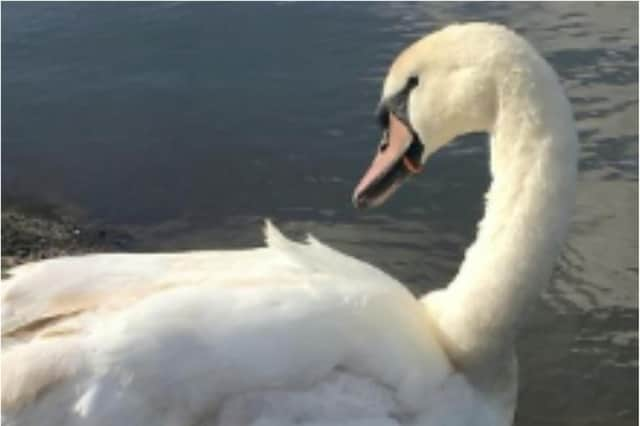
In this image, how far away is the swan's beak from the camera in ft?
12.6

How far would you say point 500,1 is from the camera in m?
13.0

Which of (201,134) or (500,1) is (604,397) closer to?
(201,134)

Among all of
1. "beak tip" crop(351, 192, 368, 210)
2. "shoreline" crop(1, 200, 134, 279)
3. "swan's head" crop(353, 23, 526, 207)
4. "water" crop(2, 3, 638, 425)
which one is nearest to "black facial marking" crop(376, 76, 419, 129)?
"swan's head" crop(353, 23, 526, 207)

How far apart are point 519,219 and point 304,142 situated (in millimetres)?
6375

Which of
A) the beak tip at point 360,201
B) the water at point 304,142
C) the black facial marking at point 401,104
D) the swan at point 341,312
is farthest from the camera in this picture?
the water at point 304,142

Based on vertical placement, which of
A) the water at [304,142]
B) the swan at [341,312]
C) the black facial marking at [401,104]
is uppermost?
the black facial marking at [401,104]

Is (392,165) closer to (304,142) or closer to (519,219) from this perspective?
(519,219)

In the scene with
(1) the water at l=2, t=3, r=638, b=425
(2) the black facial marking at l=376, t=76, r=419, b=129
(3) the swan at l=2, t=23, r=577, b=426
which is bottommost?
(1) the water at l=2, t=3, r=638, b=425

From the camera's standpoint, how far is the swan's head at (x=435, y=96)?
3584 mm

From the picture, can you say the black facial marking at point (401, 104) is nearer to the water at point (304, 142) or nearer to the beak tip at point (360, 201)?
the beak tip at point (360, 201)

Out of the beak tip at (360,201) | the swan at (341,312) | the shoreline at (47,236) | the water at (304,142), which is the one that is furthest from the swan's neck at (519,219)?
the shoreline at (47,236)

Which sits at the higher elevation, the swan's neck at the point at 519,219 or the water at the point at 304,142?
the swan's neck at the point at 519,219

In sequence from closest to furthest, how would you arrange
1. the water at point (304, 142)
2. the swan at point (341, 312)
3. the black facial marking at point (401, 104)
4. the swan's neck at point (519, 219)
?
the swan at point (341, 312) → the swan's neck at point (519, 219) → the black facial marking at point (401, 104) → the water at point (304, 142)

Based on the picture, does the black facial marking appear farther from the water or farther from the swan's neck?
the water
